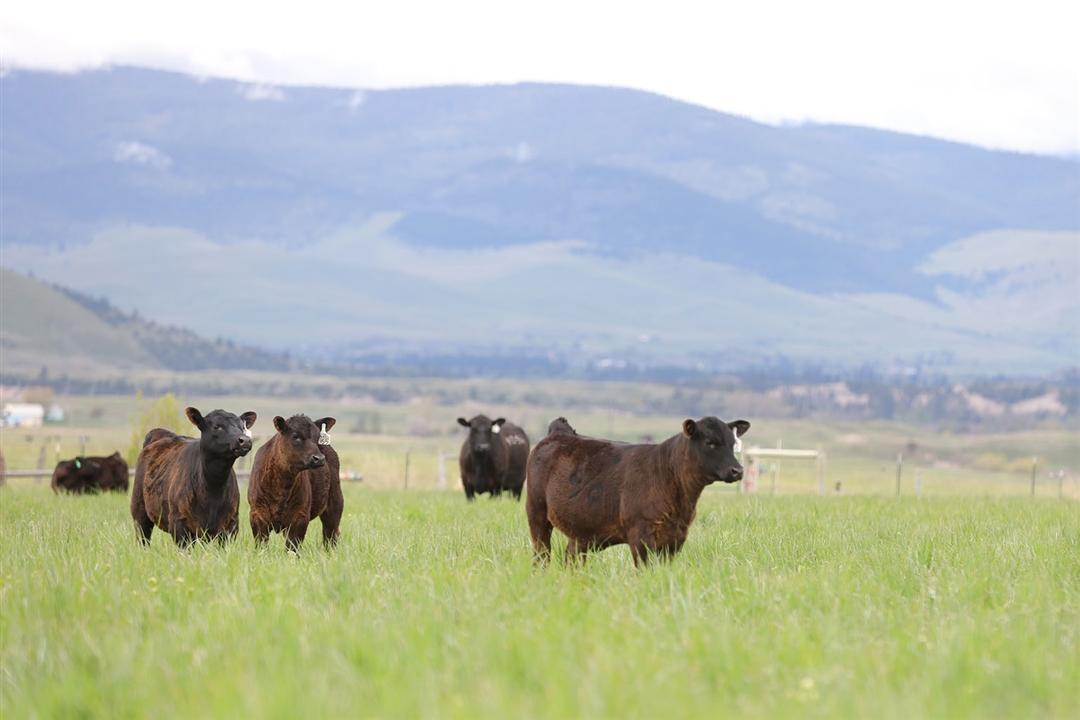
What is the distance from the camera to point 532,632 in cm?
888

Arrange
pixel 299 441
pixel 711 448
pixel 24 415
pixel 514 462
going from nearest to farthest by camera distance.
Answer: pixel 711 448, pixel 299 441, pixel 514 462, pixel 24 415

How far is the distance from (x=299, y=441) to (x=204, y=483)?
1000 mm

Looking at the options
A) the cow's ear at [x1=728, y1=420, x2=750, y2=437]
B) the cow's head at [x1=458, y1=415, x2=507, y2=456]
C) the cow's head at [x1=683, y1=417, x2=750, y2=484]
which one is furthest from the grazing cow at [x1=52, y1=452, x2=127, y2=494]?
the cow's head at [x1=683, y1=417, x2=750, y2=484]

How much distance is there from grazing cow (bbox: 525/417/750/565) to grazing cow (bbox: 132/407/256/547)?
2568 mm

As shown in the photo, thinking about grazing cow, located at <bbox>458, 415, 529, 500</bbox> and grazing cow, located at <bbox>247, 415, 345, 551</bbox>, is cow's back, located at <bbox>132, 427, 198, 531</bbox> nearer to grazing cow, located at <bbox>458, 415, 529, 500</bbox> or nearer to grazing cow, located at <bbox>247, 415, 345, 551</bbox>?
grazing cow, located at <bbox>247, 415, 345, 551</bbox>

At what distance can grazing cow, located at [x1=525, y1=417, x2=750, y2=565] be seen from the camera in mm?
11938

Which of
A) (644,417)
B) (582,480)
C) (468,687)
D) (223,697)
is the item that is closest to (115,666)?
(223,697)

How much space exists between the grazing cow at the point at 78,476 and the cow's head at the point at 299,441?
1708 centimetres

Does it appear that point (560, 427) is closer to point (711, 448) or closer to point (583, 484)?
point (583, 484)

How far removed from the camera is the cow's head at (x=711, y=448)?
11.8 m

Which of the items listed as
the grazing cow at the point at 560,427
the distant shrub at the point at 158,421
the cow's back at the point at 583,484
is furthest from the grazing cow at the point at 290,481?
the distant shrub at the point at 158,421

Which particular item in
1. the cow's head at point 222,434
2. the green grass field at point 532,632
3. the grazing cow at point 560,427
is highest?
the grazing cow at point 560,427

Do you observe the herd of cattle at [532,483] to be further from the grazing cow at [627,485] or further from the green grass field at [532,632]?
the green grass field at [532,632]

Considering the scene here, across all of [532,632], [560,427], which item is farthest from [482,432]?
[532,632]
